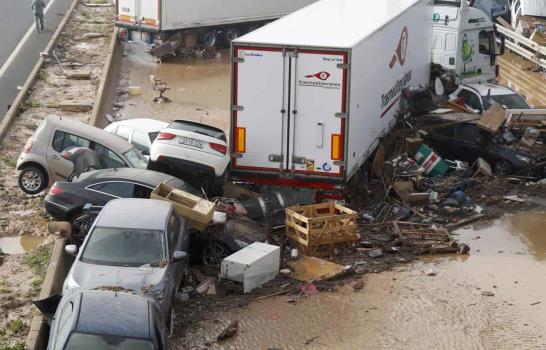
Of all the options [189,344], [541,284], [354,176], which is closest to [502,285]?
[541,284]

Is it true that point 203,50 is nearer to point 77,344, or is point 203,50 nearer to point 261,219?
point 261,219

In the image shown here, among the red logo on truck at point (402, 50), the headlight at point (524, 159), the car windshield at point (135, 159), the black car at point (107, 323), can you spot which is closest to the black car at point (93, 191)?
the car windshield at point (135, 159)

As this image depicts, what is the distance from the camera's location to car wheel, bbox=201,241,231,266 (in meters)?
14.2

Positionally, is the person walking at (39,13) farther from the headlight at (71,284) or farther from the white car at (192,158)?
the headlight at (71,284)

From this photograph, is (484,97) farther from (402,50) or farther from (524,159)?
(402,50)

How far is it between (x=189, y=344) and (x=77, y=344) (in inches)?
96.9

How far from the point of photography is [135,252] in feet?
40.1

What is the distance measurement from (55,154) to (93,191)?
224cm

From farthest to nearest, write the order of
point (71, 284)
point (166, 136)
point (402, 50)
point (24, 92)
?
point (24, 92) → point (402, 50) → point (166, 136) → point (71, 284)

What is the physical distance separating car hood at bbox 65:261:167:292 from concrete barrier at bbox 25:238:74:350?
0.66 metres

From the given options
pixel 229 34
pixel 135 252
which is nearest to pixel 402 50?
pixel 135 252

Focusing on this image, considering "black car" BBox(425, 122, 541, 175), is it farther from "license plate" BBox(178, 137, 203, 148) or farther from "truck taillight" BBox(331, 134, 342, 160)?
"license plate" BBox(178, 137, 203, 148)

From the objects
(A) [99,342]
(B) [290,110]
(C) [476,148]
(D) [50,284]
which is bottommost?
(C) [476,148]

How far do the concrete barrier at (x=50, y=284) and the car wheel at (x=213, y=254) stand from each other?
1.98 meters
